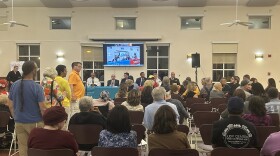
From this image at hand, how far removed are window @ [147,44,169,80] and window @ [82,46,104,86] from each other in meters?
2.27

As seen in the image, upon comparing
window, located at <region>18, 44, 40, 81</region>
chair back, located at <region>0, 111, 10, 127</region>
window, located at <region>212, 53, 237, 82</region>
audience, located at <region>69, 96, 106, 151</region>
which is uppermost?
window, located at <region>18, 44, 40, 81</region>

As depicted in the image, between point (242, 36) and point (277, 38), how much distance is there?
1581 millimetres

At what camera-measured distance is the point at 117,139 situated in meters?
3.40

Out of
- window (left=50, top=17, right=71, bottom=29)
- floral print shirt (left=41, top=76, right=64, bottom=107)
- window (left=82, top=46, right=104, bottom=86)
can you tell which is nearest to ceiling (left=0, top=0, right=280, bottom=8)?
window (left=50, top=17, right=71, bottom=29)

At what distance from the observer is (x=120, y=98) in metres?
7.66

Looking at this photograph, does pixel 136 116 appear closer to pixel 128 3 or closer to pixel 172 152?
pixel 172 152

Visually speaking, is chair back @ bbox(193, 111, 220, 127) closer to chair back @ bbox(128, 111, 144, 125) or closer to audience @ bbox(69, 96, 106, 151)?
chair back @ bbox(128, 111, 144, 125)

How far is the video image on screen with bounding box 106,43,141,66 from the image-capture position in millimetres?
15750

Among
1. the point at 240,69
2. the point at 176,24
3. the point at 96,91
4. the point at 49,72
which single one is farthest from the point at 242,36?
the point at 49,72

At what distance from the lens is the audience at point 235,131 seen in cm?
355

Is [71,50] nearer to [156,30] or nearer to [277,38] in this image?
[156,30]

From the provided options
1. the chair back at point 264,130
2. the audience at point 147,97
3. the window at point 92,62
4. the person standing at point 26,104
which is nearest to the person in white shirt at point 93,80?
the window at point 92,62

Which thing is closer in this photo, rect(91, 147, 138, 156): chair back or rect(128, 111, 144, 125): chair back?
rect(91, 147, 138, 156): chair back

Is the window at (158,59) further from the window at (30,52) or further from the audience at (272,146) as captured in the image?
the audience at (272,146)
